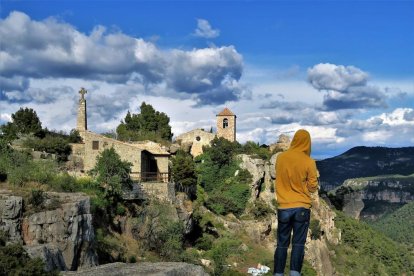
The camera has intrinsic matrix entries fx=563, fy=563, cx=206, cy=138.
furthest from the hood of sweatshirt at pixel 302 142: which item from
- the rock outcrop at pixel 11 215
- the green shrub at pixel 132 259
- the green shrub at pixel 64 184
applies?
the green shrub at pixel 64 184

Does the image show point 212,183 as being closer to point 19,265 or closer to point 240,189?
point 240,189

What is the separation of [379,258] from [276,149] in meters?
30.9

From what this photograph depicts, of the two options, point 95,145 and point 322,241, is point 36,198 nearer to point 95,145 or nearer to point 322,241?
point 95,145

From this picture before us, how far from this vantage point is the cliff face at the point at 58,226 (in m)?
27.3

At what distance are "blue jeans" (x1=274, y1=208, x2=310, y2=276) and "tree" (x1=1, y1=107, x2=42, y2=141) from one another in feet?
178

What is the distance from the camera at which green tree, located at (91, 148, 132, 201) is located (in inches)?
1678

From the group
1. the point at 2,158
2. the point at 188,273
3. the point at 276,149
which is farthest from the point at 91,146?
the point at 188,273

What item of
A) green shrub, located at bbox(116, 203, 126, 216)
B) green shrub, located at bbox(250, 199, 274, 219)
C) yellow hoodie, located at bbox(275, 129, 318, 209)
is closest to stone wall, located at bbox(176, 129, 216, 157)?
green shrub, located at bbox(250, 199, 274, 219)

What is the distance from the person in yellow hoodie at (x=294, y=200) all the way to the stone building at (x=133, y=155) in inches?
1610

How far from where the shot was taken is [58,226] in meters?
28.6

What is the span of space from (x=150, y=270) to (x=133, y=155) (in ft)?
129

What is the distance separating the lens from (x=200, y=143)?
77.2 m

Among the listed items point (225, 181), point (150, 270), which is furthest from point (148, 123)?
point (150, 270)

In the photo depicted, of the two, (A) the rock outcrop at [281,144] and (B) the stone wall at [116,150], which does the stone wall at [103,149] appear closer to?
(B) the stone wall at [116,150]
